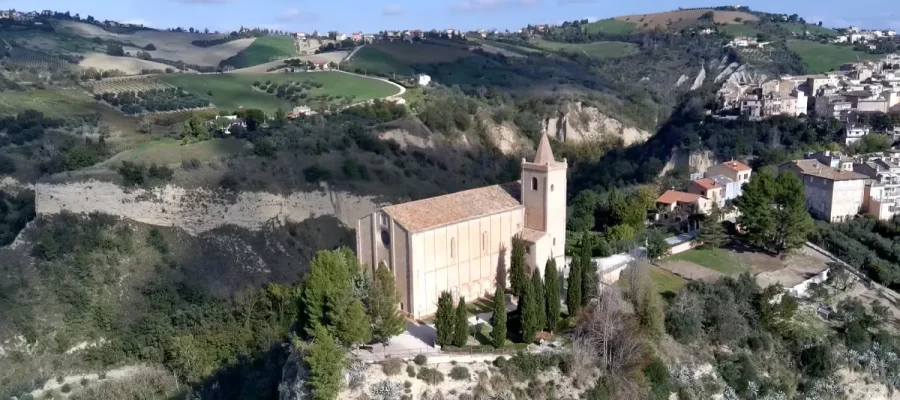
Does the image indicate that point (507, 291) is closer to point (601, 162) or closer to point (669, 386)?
point (669, 386)

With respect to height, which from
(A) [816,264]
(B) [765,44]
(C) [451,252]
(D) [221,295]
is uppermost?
(B) [765,44]

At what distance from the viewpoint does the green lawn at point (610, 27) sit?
518 ft

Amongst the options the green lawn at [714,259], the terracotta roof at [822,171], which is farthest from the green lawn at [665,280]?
the terracotta roof at [822,171]

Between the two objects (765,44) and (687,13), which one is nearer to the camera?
(765,44)

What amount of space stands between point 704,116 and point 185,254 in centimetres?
4987

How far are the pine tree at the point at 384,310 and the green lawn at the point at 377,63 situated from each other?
7436 cm

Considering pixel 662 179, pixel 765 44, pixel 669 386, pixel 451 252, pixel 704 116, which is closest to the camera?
pixel 669 386

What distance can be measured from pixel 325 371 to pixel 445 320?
504 cm

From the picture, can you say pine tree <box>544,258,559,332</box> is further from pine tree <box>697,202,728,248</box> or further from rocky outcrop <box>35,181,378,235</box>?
rocky outcrop <box>35,181,378,235</box>

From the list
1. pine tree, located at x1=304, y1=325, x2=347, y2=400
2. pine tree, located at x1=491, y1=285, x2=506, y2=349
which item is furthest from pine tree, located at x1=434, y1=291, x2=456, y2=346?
pine tree, located at x1=304, y1=325, x2=347, y2=400

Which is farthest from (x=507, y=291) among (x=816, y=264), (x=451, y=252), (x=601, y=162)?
(x=601, y=162)

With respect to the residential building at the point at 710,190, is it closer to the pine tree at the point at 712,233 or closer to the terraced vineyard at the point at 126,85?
the pine tree at the point at 712,233

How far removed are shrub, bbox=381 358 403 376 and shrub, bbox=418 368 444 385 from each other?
80 cm

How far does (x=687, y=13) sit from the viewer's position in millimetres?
151000
